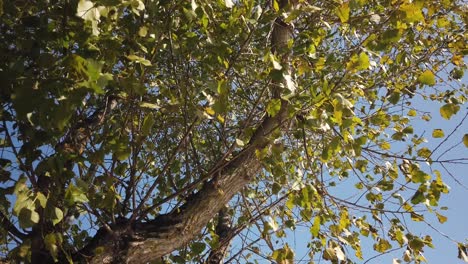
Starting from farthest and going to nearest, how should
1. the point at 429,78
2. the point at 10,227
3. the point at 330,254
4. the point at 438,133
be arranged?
the point at 10,227, the point at 438,133, the point at 330,254, the point at 429,78

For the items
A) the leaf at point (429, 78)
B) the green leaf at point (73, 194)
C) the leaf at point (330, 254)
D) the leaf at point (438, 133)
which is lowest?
the leaf at point (330, 254)

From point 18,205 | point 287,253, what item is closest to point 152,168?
point 287,253

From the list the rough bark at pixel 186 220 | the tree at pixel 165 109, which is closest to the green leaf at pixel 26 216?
the tree at pixel 165 109

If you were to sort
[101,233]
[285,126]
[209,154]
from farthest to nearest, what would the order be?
1. [209,154]
2. [285,126]
3. [101,233]

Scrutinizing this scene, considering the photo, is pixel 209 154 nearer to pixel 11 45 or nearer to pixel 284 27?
pixel 284 27

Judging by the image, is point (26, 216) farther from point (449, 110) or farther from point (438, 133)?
point (438, 133)

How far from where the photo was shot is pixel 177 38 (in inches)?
123

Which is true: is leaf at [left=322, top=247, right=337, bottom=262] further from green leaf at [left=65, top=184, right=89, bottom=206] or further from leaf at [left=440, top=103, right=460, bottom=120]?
green leaf at [left=65, top=184, right=89, bottom=206]

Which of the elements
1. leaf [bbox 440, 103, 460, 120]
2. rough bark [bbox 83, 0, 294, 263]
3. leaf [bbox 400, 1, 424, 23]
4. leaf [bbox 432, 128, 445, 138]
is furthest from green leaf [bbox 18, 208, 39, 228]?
leaf [bbox 432, 128, 445, 138]

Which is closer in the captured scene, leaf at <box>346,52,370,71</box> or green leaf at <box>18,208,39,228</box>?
green leaf at <box>18,208,39,228</box>

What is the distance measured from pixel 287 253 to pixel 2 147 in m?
2.09

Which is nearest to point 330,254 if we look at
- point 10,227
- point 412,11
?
point 412,11

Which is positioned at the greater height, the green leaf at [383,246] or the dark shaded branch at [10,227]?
the dark shaded branch at [10,227]

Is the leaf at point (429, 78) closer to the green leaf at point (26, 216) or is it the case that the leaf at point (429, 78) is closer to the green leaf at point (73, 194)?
the green leaf at point (73, 194)
